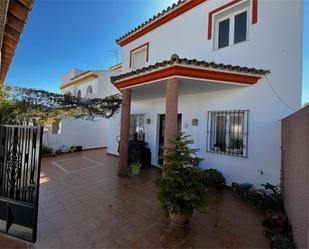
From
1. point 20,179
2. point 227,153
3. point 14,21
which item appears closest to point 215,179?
point 227,153

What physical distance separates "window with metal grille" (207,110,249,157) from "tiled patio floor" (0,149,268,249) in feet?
5.36

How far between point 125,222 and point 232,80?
5282 mm

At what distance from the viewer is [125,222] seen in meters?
4.18

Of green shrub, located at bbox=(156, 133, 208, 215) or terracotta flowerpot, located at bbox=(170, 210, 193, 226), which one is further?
terracotta flowerpot, located at bbox=(170, 210, 193, 226)

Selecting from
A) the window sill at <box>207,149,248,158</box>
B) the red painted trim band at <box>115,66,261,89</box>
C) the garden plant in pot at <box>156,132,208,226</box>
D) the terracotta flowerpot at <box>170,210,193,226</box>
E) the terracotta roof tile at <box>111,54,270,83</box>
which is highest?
the terracotta roof tile at <box>111,54,270,83</box>

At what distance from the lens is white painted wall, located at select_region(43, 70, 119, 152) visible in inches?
542

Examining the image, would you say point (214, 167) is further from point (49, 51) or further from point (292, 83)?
point (49, 51)

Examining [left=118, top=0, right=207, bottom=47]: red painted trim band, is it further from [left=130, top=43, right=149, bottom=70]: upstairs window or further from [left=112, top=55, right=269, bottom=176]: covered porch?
[left=112, top=55, right=269, bottom=176]: covered porch

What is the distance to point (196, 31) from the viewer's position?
824 centimetres

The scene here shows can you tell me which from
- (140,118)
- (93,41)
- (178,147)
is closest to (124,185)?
(178,147)

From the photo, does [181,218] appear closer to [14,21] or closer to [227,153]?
[227,153]

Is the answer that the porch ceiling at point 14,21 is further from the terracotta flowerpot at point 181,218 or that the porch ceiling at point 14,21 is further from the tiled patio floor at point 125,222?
the terracotta flowerpot at point 181,218

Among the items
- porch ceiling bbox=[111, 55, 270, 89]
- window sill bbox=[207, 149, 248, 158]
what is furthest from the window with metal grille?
porch ceiling bbox=[111, 55, 270, 89]

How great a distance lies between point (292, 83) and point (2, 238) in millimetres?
8591
